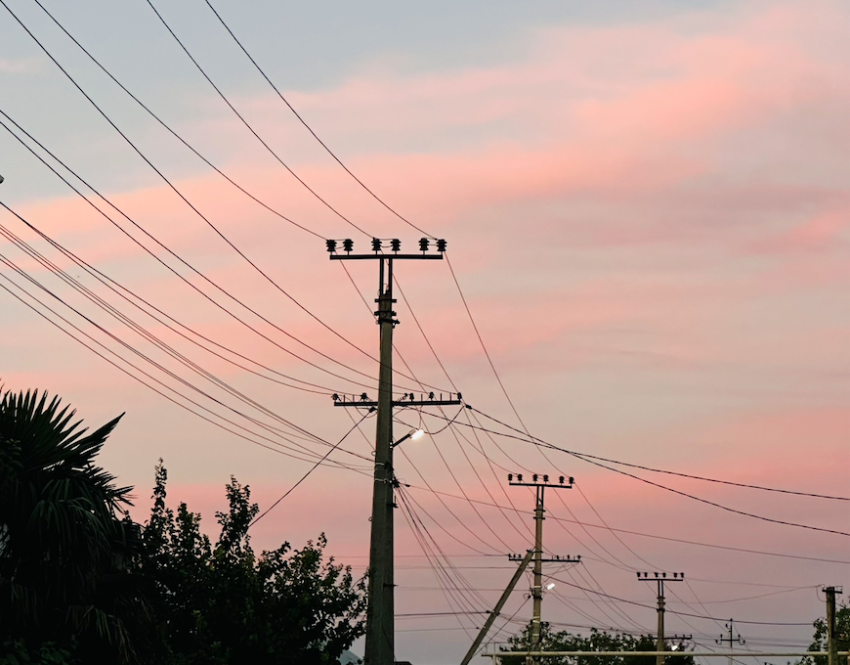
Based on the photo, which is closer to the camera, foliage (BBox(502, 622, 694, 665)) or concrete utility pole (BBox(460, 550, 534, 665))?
concrete utility pole (BBox(460, 550, 534, 665))

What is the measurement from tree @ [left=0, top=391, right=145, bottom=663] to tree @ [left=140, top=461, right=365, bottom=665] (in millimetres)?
3740

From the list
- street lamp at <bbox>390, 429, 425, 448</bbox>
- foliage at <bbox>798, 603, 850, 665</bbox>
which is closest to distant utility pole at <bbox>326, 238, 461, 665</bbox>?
street lamp at <bbox>390, 429, 425, 448</bbox>

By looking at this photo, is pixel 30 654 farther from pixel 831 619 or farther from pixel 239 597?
pixel 831 619

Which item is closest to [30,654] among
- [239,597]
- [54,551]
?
[54,551]

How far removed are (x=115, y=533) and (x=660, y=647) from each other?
71131 mm

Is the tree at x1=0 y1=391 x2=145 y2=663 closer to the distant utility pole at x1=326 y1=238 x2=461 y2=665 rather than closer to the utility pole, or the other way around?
the distant utility pole at x1=326 y1=238 x2=461 y2=665

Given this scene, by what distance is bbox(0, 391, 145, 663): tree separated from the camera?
61.6ft

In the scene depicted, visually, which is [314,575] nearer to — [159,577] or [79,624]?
[159,577]

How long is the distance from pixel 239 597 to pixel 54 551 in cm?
677

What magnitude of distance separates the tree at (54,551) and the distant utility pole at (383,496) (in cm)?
1376

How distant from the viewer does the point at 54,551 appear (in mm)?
19234

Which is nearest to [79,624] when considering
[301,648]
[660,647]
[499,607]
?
[301,648]

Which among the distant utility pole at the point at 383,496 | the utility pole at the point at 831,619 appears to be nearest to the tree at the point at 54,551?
the distant utility pole at the point at 383,496

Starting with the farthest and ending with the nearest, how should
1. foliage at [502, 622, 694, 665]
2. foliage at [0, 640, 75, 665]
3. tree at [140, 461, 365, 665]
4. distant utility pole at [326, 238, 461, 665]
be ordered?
1. foliage at [502, 622, 694, 665]
2. distant utility pole at [326, 238, 461, 665]
3. tree at [140, 461, 365, 665]
4. foliage at [0, 640, 75, 665]
